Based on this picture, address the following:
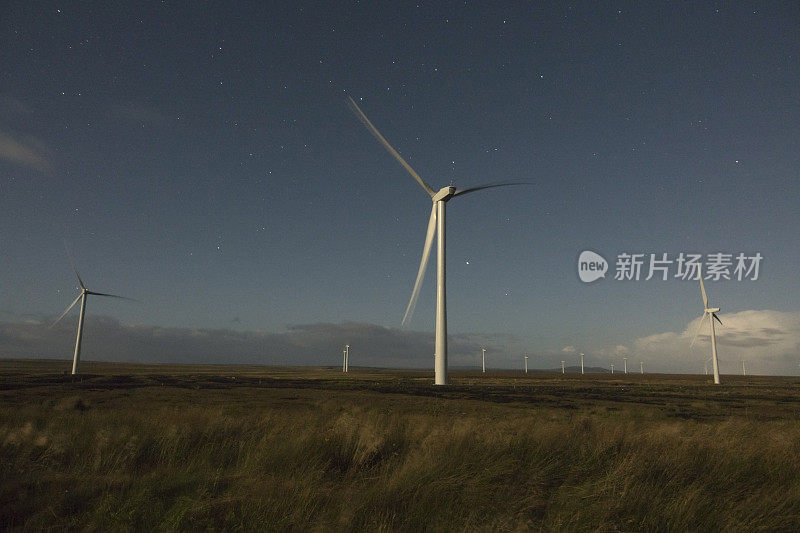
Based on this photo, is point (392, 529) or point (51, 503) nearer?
point (392, 529)

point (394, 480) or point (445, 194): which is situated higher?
point (445, 194)

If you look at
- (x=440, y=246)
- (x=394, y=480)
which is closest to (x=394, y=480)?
(x=394, y=480)

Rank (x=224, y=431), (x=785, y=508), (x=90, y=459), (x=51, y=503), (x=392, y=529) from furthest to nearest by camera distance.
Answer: (x=224, y=431) → (x=90, y=459) → (x=785, y=508) → (x=51, y=503) → (x=392, y=529)

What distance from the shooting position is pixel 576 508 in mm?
6828

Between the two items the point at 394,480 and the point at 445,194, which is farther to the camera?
the point at 445,194

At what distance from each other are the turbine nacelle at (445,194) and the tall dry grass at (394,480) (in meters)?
39.0

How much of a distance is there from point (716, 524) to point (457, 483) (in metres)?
3.59

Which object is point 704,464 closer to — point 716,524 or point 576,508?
point 716,524

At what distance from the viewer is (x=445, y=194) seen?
49281mm

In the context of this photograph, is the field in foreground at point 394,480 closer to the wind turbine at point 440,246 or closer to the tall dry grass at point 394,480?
the tall dry grass at point 394,480

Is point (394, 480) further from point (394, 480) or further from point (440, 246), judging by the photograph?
point (440, 246)

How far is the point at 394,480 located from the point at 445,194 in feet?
142

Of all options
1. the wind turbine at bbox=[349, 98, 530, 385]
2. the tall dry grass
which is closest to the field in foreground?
the tall dry grass

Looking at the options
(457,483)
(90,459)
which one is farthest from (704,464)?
(90,459)
